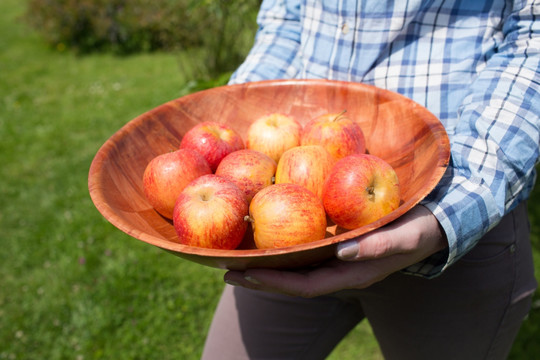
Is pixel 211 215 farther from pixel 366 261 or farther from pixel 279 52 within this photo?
pixel 279 52

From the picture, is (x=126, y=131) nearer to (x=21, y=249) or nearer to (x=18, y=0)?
(x=21, y=249)

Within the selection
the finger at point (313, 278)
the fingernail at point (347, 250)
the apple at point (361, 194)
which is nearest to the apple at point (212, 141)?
the apple at point (361, 194)

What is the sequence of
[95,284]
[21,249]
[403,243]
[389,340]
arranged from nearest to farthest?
[403,243] → [389,340] → [95,284] → [21,249]

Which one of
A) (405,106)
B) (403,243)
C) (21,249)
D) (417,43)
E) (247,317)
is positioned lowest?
(21,249)

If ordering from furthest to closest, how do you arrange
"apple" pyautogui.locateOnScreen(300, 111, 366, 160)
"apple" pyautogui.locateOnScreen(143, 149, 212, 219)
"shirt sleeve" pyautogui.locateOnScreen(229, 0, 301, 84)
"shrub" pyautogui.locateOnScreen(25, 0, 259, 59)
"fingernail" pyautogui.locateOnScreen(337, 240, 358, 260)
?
1. "shrub" pyautogui.locateOnScreen(25, 0, 259, 59)
2. "shirt sleeve" pyautogui.locateOnScreen(229, 0, 301, 84)
3. "apple" pyautogui.locateOnScreen(300, 111, 366, 160)
4. "apple" pyautogui.locateOnScreen(143, 149, 212, 219)
5. "fingernail" pyautogui.locateOnScreen(337, 240, 358, 260)

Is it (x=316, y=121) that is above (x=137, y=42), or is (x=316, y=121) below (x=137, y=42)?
above

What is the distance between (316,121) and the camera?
5.47 ft

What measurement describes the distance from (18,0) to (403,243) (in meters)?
14.5

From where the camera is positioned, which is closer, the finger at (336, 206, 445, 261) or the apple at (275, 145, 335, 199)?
A: the finger at (336, 206, 445, 261)

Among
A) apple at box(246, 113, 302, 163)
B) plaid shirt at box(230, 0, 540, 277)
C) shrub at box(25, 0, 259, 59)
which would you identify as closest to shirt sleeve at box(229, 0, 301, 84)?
plaid shirt at box(230, 0, 540, 277)

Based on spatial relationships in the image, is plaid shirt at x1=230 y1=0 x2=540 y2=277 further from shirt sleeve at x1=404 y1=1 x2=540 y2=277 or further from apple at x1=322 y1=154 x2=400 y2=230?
apple at x1=322 y1=154 x2=400 y2=230

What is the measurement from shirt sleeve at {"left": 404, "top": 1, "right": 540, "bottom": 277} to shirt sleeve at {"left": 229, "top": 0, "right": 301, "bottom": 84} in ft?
2.62

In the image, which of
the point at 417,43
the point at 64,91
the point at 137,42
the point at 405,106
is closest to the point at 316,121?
the point at 405,106

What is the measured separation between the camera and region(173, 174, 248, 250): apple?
4.18ft
